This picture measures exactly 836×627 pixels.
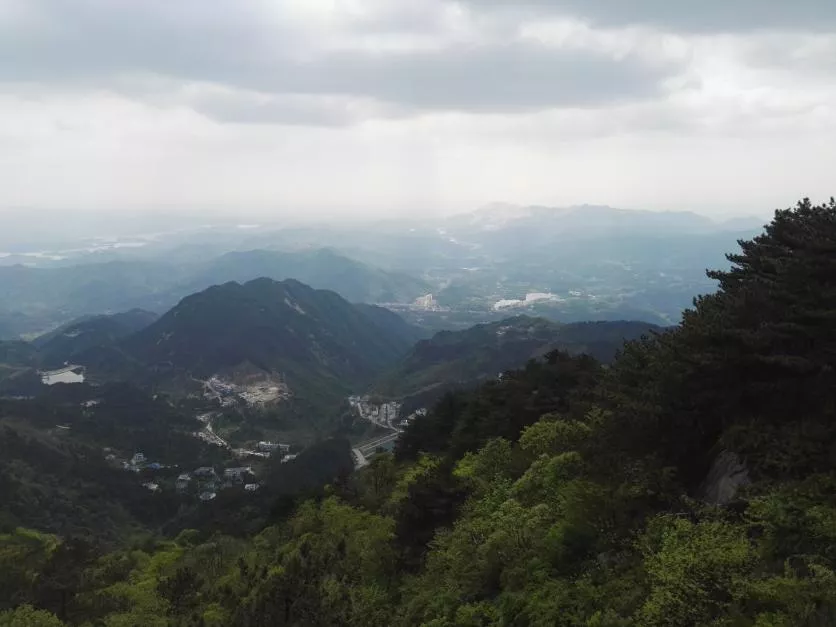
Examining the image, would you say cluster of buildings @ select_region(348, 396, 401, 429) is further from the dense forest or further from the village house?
the dense forest

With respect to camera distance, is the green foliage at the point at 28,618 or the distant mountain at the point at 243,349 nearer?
the green foliage at the point at 28,618

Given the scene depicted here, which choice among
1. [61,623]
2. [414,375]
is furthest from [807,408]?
[414,375]

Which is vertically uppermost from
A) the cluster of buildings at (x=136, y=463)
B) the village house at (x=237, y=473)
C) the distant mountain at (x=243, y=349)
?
the distant mountain at (x=243, y=349)

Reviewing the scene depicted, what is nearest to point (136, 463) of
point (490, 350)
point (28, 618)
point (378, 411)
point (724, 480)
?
point (378, 411)

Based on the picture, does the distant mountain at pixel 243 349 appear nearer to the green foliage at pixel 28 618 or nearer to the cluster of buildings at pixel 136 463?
the cluster of buildings at pixel 136 463

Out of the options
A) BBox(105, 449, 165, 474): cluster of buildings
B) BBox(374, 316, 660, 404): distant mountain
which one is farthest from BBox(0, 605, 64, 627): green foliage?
BBox(374, 316, 660, 404): distant mountain

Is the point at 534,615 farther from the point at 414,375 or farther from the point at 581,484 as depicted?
the point at 414,375

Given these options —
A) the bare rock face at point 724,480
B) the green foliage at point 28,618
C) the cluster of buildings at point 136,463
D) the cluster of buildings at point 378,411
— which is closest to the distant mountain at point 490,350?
the cluster of buildings at point 378,411
